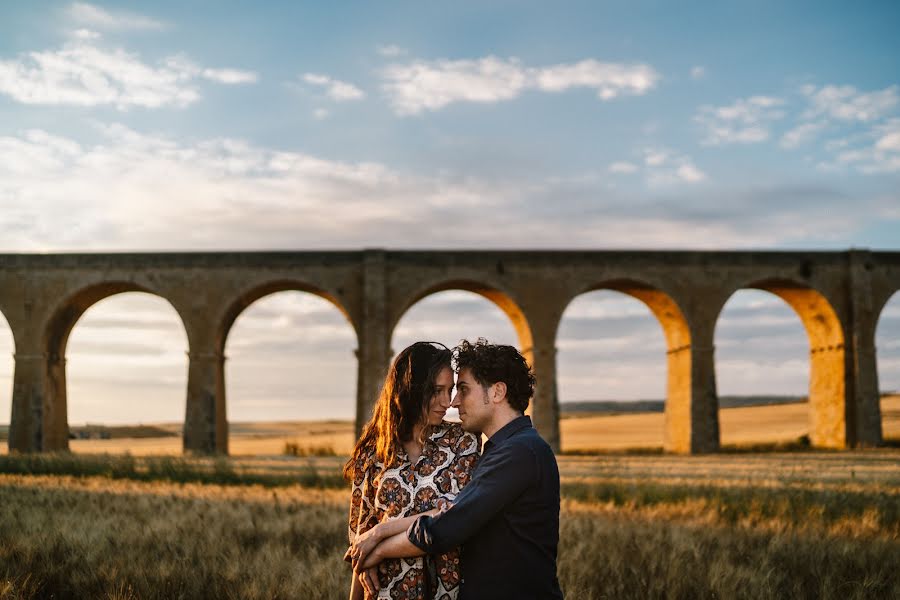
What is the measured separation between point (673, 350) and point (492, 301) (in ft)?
21.5

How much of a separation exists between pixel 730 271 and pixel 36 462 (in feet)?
70.2

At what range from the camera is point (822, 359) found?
2981cm

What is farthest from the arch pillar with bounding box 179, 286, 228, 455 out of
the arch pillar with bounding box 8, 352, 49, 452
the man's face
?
the man's face

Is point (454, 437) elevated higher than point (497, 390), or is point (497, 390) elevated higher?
point (497, 390)

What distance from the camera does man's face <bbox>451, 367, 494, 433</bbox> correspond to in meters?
3.86

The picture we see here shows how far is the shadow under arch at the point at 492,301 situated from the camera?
27047mm

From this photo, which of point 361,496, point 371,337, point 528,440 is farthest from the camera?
point 371,337

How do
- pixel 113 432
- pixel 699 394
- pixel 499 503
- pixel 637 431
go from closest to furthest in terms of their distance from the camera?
1. pixel 499 503
2. pixel 699 394
3. pixel 637 431
4. pixel 113 432

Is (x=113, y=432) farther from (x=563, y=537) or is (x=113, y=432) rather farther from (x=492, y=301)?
(x=563, y=537)

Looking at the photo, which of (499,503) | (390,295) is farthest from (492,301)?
(499,503)

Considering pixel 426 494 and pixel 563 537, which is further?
pixel 563 537

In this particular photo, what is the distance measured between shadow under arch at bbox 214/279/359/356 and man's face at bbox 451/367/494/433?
23.1m

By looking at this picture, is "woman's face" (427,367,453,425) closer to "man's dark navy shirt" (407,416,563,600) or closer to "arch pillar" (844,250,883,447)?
"man's dark navy shirt" (407,416,563,600)

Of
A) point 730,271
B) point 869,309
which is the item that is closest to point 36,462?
point 730,271
